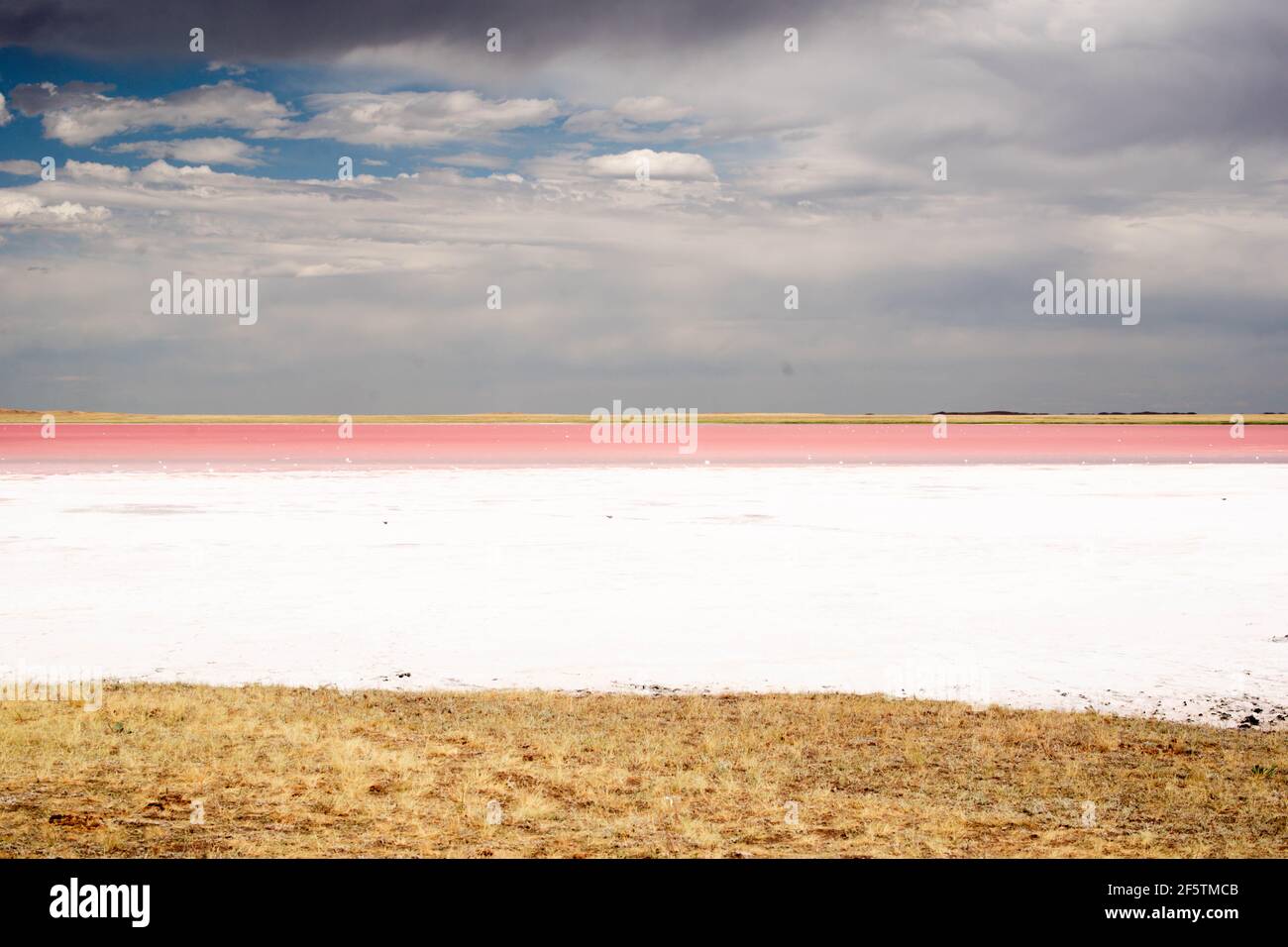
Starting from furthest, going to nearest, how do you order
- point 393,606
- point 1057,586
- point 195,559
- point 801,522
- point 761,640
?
point 801,522
point 195,559
point 1057,586
point 393,606
point 761,640

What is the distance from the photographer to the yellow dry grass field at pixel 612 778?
28.3 feet

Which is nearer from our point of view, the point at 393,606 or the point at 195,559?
the point at 393,606

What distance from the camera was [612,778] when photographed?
10.2m

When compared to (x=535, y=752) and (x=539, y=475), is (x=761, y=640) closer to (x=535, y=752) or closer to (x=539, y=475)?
(x=535, y=752)

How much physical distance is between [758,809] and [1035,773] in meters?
2.66

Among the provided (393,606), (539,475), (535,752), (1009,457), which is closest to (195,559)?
(393,606)

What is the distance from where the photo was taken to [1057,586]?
20016 mm

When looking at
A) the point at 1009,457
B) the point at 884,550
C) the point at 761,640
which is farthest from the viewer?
the point at 1009,457

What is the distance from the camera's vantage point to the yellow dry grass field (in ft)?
28.3
